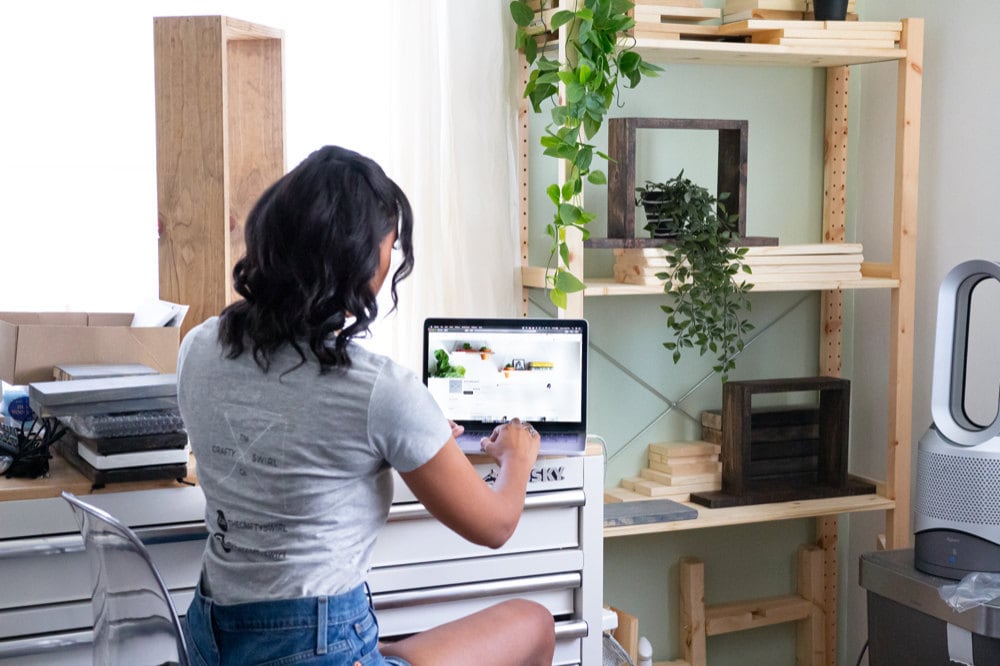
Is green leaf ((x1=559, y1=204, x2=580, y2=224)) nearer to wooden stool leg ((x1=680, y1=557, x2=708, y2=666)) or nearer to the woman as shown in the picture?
the woman

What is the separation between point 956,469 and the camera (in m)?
2.16

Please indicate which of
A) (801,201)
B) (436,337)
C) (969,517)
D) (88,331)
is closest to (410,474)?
(436,337)

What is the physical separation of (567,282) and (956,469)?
837mm

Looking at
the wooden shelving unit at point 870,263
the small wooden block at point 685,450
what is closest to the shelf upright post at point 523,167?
the wooden shelving unit at point 870,263

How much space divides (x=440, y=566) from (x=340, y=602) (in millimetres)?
548

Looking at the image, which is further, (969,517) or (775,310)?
(775,310)

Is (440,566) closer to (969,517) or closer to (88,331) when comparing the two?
(88,331)

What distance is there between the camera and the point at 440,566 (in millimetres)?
2088

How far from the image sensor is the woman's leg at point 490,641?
1.75 meters

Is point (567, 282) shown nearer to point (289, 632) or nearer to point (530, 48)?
point (530, 48)

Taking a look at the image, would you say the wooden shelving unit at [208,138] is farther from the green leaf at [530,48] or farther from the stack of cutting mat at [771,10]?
the stack of cutting mat at [771,10]

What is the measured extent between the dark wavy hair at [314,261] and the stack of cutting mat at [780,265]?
1.08 metres

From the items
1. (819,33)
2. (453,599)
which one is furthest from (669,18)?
(453,599)

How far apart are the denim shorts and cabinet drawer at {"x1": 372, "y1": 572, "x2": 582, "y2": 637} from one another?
1.49 ft
